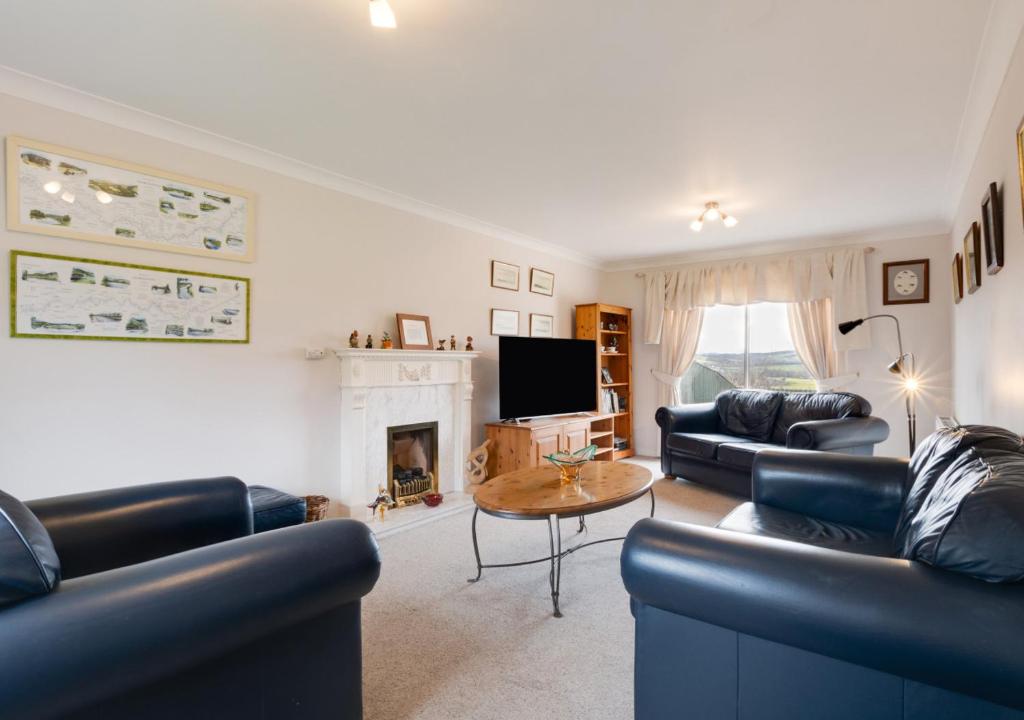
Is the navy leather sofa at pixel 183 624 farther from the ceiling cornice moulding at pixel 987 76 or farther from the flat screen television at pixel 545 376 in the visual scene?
the flat screen television at pixel 545 376

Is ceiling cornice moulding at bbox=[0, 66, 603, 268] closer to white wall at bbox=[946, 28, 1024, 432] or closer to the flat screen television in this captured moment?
the flat screen television

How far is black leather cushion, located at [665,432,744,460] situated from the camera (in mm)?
4391

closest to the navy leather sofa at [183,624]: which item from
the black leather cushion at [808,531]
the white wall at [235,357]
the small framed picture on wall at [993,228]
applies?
the white wall at [235,357]

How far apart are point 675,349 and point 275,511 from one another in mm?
4894

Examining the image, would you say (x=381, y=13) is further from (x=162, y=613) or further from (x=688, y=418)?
(x=688, y=418)

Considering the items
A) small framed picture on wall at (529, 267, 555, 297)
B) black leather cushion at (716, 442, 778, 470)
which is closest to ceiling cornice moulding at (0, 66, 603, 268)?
small framed picture on wall at (529, 267, 555, 297)

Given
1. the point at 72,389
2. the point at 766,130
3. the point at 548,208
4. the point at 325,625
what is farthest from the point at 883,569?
the point at 548,208

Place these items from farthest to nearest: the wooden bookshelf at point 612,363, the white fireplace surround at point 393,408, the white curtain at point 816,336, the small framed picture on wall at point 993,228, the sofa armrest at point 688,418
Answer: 1. the wooden bookshelf at point 612,363
2. the white curtain at point 816,336
3. the sofa armrest at point 688,418
4. the white fireplace surround at point 393,408
5. the small framed picture on wall at point 993,228

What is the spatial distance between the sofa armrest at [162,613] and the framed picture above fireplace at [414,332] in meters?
2.76

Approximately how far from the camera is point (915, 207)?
412 cm

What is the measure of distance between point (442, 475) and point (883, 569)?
3562 millimetres

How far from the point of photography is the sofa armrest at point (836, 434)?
12.0ft

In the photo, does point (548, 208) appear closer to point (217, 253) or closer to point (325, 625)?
point (217, 253)

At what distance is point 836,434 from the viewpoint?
372 cm
